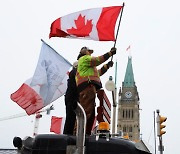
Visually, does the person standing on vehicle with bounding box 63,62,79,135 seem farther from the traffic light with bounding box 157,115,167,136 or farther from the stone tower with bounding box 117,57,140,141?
the stone tower with bounding box 117,57,140,141

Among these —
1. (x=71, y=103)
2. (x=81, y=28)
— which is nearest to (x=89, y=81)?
(x=71, y=103)

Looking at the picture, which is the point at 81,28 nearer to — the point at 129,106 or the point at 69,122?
the point at 69,122

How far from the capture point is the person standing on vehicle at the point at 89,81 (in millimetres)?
4395

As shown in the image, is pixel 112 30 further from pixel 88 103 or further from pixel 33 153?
pixel 33 153

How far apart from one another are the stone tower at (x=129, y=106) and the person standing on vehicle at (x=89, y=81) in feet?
357

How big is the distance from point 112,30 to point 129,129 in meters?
110

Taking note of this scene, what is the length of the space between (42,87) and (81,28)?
4.03 metres

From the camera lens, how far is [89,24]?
6.04 metres

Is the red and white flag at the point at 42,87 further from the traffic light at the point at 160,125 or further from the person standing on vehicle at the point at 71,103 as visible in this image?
the person standing on vehicle at the point at 71,103

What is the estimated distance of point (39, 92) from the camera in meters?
9.56

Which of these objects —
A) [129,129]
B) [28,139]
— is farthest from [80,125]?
[129,129]

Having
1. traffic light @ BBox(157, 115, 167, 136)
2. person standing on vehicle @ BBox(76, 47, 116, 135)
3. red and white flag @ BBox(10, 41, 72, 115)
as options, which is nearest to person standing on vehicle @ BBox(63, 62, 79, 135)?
person standing on vehicle @ BBox(76, 47, 116, 135)

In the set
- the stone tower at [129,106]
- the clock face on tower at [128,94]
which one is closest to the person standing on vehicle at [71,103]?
the stone tower at [129,106]

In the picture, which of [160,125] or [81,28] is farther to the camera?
[160,125]
